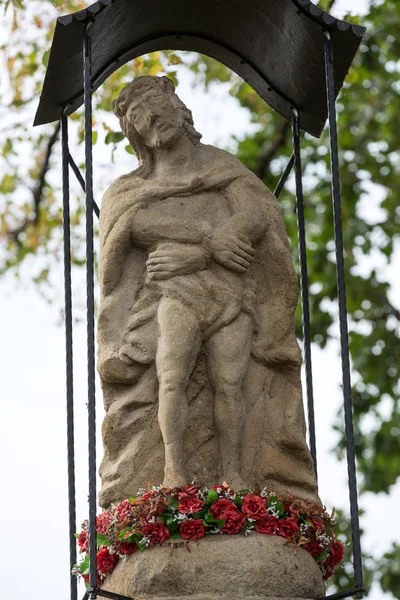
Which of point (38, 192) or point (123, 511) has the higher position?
point (38, 192)

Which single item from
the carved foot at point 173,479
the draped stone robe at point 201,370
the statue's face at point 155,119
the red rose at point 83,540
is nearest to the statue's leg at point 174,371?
the carved foot at point 173,479

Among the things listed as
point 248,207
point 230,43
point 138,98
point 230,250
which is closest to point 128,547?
point 230,250

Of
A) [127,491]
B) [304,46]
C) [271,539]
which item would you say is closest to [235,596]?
[271,539]

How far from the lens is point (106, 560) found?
28.4 feet

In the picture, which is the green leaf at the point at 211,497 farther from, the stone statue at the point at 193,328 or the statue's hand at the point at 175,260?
the statue's hand at the point at 175,260

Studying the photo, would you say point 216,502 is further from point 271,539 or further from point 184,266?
point 184,266

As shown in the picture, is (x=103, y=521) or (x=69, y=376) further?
(x=69, y=376)

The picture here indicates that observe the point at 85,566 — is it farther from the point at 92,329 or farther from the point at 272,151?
the point at 272,151

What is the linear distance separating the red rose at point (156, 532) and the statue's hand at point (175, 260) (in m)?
1.45

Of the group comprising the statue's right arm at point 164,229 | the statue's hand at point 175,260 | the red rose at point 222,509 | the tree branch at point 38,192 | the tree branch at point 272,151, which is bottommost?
the red rose at point 222,509

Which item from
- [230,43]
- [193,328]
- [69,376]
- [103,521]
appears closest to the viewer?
[103,521]

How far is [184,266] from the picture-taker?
9117mm

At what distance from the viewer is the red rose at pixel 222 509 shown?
847cm

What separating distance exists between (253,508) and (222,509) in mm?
174
